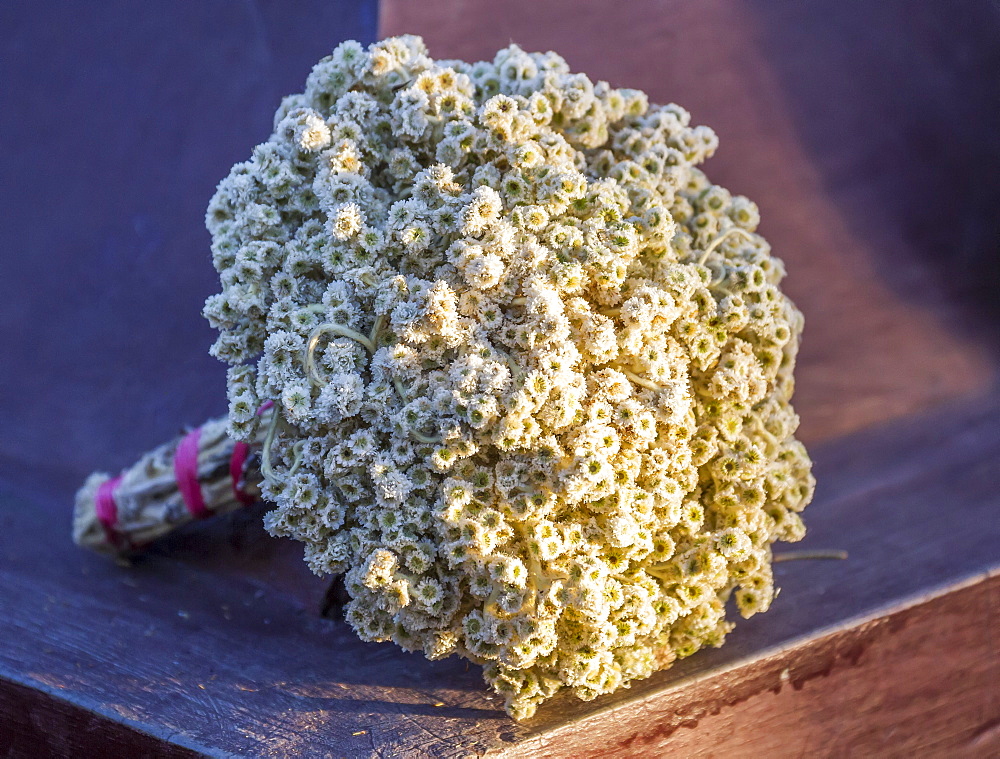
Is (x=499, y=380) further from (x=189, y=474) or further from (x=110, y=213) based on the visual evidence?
(x=110, y=213)

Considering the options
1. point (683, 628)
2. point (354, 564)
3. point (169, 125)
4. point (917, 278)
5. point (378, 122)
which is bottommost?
point (683, 628)

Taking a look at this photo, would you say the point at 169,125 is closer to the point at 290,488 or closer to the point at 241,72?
the point at 241,72

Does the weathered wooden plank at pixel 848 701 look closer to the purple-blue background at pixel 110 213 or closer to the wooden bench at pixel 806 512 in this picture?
the wooden bench at pixel 806 512

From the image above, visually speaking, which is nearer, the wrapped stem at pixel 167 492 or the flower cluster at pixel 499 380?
the flower cluster at pixel 499 380

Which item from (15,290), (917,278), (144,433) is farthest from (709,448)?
(15,290)

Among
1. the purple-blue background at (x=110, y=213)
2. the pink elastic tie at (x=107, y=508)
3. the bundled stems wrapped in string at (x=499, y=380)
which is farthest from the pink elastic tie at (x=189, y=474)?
the bundled stems wrapped in string at (x=499, y=380)

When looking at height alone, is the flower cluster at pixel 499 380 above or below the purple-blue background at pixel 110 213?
below
